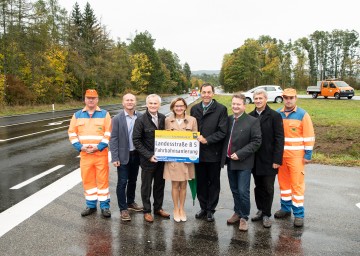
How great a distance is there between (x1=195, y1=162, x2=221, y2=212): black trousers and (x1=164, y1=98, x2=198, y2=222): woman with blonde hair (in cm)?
20

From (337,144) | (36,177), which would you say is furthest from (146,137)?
(337,144)

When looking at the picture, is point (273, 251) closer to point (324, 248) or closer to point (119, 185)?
point (324, 248)

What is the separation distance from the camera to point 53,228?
4543 millimetres

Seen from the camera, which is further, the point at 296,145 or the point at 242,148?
the point at 296,145

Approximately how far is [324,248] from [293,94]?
86.9 inches

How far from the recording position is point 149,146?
4922mm

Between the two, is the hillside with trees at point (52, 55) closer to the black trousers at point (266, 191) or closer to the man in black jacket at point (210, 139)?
the man in black jacket at point (210, 139)

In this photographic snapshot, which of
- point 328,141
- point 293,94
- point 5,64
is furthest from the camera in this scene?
point 5,64

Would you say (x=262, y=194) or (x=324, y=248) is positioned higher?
(x=262, y=194)

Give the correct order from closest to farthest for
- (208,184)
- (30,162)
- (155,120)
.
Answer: (155,120)
(208,184)
(30,162)

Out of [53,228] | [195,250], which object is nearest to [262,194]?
[195,250]

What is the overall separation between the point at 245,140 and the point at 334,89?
32.3 m

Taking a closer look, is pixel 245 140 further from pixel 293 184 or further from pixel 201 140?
pixel 293 184

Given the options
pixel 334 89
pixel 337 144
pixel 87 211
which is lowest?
pixel 87 211
